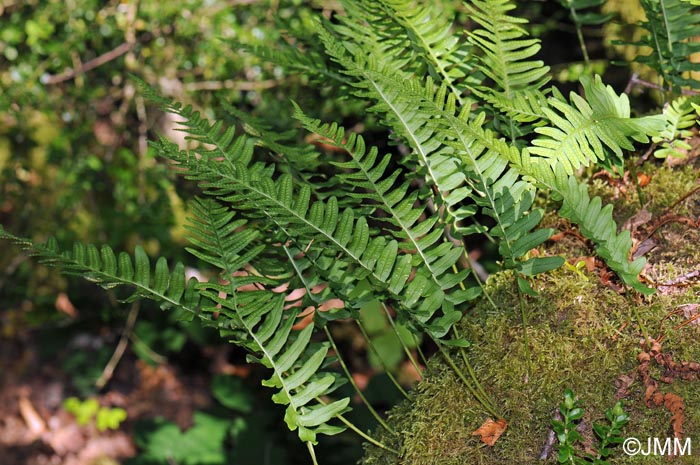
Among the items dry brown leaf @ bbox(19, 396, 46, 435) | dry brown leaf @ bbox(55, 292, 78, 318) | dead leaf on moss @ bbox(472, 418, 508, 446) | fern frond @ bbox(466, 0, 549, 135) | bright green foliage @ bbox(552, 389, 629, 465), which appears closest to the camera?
bright green foliage @ bbox(552, 389, 629, 465)

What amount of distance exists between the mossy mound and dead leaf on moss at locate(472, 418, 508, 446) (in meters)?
0.01

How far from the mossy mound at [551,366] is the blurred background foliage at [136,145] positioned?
1.52 metres

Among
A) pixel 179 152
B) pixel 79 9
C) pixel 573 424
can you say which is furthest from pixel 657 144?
pixel 79 9

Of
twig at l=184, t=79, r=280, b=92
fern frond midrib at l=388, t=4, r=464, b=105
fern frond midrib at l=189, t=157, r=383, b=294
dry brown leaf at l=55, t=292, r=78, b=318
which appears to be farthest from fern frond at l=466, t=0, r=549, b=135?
dry brown leaf at l=55, t=292, r=78, b=318

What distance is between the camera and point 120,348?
3451mm

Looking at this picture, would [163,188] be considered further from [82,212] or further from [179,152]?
[179,152]

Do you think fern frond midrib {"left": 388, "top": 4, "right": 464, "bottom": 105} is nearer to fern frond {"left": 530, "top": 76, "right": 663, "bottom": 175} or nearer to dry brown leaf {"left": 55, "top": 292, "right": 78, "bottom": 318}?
fern frond {"left": 530, "top": 76, "right": 663, "bottom": 175}

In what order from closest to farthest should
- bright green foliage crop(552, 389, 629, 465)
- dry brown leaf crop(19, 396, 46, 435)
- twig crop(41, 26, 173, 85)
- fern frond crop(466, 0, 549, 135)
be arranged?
1. bright green foliage crop(552, 389, 629, 465)
2. fern frond crop(466, 0, 549, 135)
3. twig crop(41, 26, 173, 85)
4. dry brown leaf crop(19, 396, 46, 435)

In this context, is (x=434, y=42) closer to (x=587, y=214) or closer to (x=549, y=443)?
(x=587, y=214)

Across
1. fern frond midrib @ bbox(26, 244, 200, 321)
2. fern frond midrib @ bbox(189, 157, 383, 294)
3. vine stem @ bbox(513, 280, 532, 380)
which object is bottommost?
vine stem @ bbox(513, 280, 532, 380)

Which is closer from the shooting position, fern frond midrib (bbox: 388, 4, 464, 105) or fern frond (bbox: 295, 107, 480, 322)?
fern frond (bbox: 295, 107, 480, 322)

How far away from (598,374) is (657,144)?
0.68m

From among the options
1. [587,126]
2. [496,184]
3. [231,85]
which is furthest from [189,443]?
[587,126]

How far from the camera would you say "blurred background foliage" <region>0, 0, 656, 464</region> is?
123 inches
